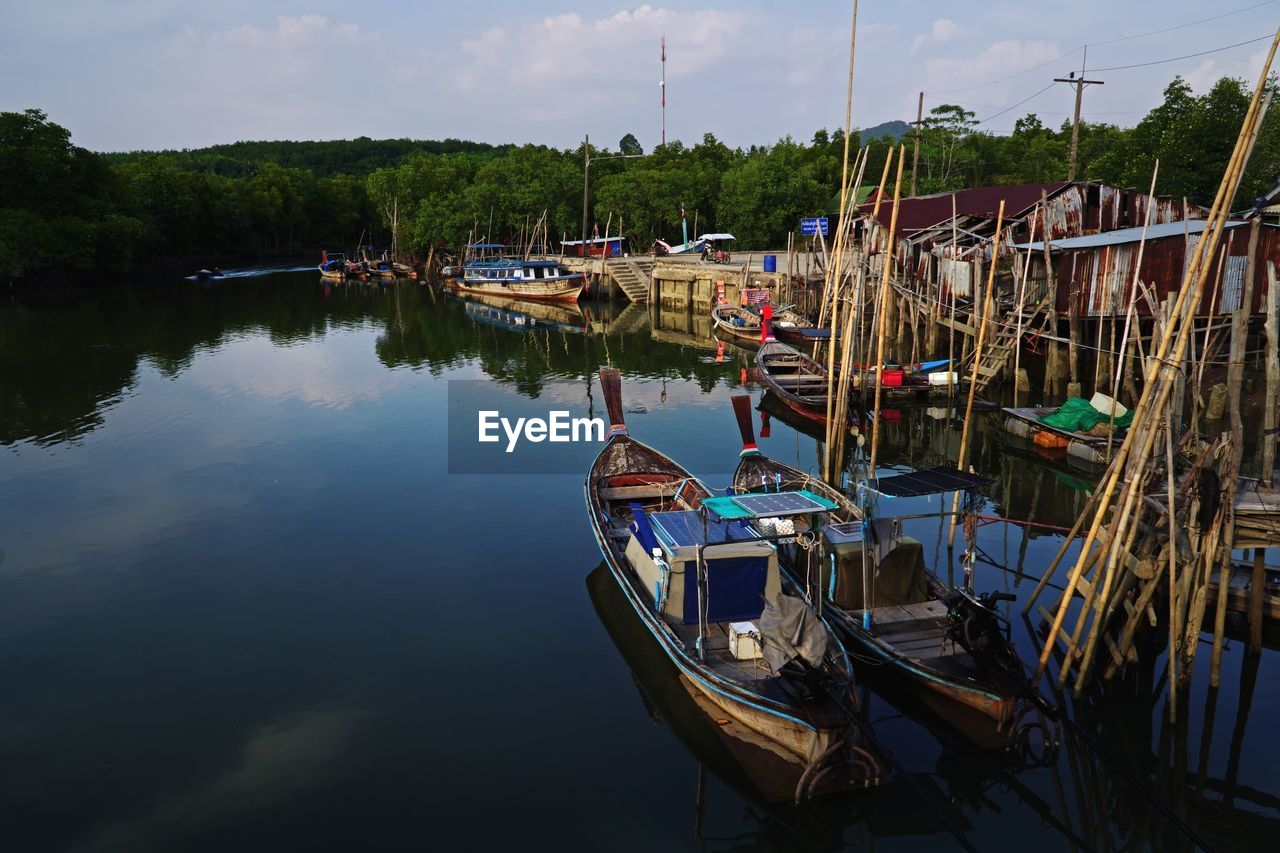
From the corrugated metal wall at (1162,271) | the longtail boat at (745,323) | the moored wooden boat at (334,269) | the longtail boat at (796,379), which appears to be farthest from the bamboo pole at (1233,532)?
the moored wooden boat at (334,269)

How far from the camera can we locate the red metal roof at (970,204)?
38531 millimetres

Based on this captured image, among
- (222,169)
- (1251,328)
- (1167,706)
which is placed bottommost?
(1167,706)

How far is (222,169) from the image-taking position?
16588 cm

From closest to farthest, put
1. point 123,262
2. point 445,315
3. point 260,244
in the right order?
point 445,315, point 123,262, point 260,244

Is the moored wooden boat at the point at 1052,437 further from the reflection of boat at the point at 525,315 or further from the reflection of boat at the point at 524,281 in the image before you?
the reflection of boat at the point at 524,281

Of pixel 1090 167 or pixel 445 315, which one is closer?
pixel 1090 167

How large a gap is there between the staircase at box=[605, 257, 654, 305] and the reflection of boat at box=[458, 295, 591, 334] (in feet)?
15.5

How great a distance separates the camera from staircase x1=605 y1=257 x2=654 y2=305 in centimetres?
6531

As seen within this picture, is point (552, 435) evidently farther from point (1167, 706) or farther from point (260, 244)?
point (260, 244)

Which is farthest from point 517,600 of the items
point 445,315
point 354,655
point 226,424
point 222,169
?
point 222,169

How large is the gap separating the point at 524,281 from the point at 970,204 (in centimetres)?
3455

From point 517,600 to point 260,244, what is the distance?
118 meters

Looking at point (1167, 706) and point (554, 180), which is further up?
point (554, 180)

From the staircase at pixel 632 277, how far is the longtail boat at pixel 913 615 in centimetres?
5142
